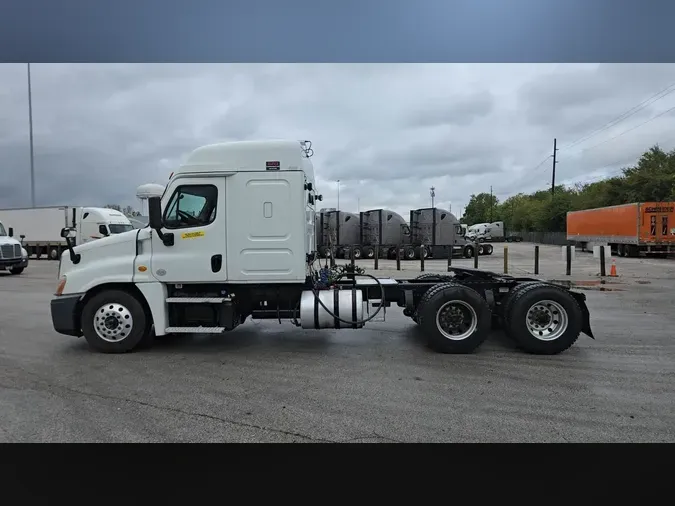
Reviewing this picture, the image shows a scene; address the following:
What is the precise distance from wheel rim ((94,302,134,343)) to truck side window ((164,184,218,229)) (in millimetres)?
1381

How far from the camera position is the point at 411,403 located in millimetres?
4926

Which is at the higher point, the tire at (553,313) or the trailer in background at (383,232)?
the trailer in background at (383,232)

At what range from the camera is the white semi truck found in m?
6.73

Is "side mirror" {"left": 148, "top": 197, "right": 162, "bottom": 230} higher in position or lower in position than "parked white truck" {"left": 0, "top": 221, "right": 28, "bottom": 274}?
higher

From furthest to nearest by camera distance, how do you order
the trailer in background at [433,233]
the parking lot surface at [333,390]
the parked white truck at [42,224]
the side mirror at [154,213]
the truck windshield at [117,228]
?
1. the parked white truck at [42,224]
2. the trailer in background at [433,233]
3. the truck windshield at [117,228]
4. the side mirror at [154,213]
5. the parking lot surface at [333,390]

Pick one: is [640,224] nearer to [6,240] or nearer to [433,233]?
[433,233]

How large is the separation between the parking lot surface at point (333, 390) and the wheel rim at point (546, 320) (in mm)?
410

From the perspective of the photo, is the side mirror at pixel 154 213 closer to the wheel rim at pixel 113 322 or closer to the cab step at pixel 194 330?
the wheel rim at pixel 113 322

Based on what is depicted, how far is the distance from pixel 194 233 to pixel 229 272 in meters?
0.75

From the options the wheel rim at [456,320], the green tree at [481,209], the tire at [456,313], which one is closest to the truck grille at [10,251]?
the tire at [456,313]

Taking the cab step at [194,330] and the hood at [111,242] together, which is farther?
the hood at [111,242]

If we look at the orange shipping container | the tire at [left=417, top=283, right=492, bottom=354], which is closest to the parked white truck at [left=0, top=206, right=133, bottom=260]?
the tire at [left=417, top=283, right=492, bottom=354]

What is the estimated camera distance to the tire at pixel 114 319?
680 centimetres

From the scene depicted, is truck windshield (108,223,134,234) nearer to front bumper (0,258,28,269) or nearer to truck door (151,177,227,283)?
front bumper (0,258,28,269)
